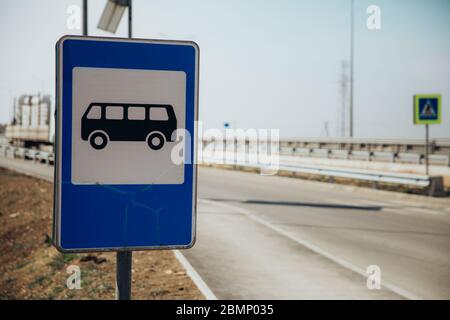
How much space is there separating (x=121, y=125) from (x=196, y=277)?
5894mm

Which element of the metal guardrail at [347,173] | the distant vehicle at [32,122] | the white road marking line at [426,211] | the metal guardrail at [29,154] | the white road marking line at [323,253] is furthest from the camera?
the distant vehicle at [32,122]

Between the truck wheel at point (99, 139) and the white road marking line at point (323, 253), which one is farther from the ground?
the truck wheel at point (99, 139)

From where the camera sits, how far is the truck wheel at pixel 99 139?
1.90 metres

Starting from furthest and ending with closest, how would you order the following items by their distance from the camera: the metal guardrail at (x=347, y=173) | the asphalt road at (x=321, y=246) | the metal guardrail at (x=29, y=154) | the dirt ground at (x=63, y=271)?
1. the metal guardrail at (x=29, y=154)
2. the metal guardrail at (x=347, y=173)
3. the asphalt road at (x=321, y=246)
4. the dirt ground at (x=63, y=271)

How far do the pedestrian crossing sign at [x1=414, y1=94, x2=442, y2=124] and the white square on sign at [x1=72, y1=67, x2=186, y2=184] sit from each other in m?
18.0

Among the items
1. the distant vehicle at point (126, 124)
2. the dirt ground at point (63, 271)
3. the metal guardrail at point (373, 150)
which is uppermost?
the metal guardrail at point (373, 150)

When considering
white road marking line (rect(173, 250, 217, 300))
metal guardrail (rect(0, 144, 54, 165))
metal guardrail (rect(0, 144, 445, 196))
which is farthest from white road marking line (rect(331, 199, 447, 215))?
metal guardrail (rect(0, 144, 54, 165))

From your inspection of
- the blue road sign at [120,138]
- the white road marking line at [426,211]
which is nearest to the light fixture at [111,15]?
the blue road sign at [120,138]

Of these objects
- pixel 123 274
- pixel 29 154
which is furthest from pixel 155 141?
pixel 29 154

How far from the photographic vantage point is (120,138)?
190 cm

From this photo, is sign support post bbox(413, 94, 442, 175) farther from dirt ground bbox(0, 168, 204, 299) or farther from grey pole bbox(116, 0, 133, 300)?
grey pole bbox(116, 0, 133, 300)

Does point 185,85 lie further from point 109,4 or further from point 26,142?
point 26,142

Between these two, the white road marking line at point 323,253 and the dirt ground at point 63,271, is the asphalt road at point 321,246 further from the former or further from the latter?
the dirt ground at point 63,271

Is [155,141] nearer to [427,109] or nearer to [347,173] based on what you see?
[427,109]
